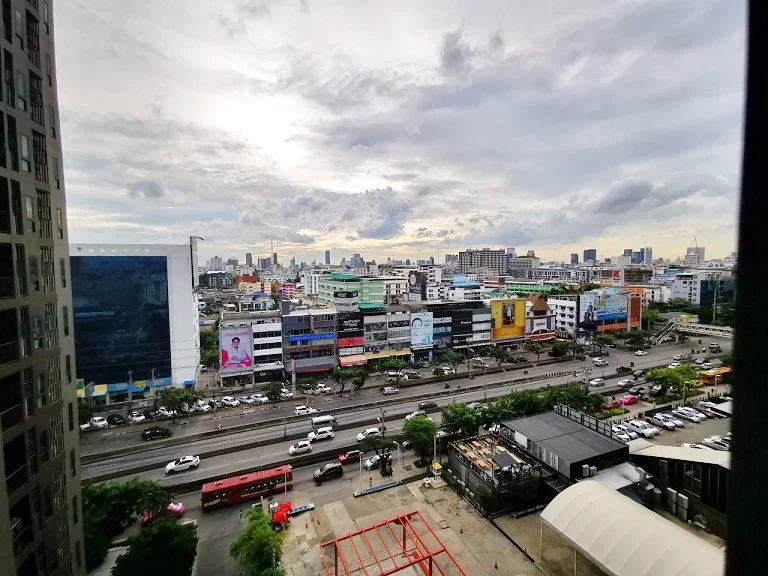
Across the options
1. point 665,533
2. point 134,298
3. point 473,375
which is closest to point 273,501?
point 665,533

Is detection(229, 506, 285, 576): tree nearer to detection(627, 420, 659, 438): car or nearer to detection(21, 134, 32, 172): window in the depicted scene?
detection(21, 134, 32, 172): window

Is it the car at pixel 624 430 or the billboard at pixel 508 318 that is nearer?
the car at pixel 624 430

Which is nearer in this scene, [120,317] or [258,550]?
[258,550]

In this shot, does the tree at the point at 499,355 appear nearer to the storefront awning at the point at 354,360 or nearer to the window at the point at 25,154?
the storefront awning at the point at 354,360

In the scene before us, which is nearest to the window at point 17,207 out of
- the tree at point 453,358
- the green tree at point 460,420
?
the green tree at point 460,420

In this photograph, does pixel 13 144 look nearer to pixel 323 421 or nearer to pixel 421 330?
pixel 323 421

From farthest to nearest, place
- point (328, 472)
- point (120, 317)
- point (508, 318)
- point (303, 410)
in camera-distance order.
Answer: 1. point (508, 318)
2. point (120, 317)
3. point (303, 410)
4. point (328, 472)

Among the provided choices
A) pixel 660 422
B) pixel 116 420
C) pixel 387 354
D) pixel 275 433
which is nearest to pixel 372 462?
pixel 275 433
